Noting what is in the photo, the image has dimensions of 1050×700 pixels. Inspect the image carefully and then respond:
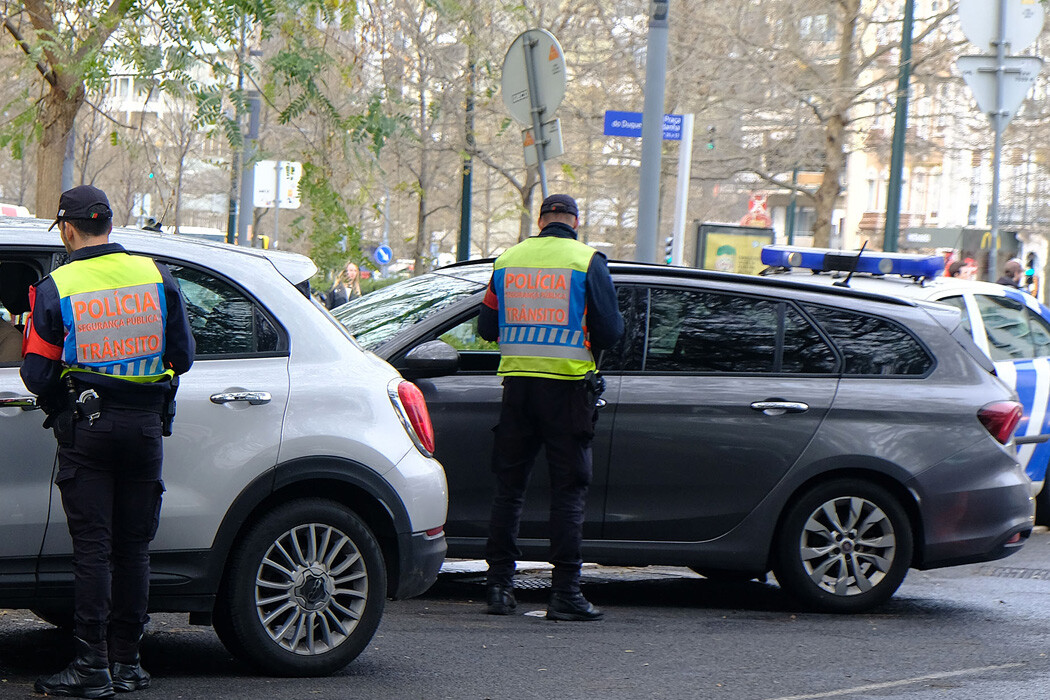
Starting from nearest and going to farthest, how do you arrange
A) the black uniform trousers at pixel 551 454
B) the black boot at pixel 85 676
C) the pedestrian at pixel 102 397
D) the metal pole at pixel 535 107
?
the pedestrian at pixel 102 397
the black boot at pixel 85 676
the black uniform trousers at pixel 551 454
the metal pole at pixel 535 107

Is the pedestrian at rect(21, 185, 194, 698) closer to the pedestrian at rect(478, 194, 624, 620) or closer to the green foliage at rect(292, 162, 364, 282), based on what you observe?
the pedestrian at rect(478, 194, 624, 620)

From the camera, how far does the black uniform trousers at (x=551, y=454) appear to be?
6.74 meters

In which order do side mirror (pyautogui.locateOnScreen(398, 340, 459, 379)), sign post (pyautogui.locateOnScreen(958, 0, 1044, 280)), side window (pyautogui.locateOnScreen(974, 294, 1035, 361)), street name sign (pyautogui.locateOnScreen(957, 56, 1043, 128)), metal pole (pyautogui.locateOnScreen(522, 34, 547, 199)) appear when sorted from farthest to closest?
street name sign (pyautogui.locateOnScreen(957, 56, 1043, 128)) < sign post (pyautogui.locateOnScreen(958, 0, 1044, 280)) < metal pole (pyautogui.locateOnScreen(522, 34, 547, 199)) < side window (pyautogui.locateOnScreen(974, 294, 1035, 361)) < side mirror (pyautogui.locateOnScreen(398, 340, 459, 379))

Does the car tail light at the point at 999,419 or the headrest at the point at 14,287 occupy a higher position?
the headrest at the point at 14,287

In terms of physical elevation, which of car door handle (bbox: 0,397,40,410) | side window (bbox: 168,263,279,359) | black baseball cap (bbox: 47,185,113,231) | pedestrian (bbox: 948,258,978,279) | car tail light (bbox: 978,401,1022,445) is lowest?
car tail light (bbox: 978,401,1022,445)

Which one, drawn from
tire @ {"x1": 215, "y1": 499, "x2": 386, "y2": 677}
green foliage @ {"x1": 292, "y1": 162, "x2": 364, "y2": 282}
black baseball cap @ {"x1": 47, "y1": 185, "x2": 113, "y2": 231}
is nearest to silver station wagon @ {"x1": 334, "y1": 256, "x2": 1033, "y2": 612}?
tire @ {"x1": 215, "y1": 499, "x2": 386, "y2": 677}

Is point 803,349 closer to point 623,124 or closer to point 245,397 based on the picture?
point 245,397

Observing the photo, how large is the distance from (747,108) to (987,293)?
473 inches

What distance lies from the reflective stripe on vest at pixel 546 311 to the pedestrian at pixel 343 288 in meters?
9.06

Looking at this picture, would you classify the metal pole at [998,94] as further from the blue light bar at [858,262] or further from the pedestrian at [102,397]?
the pedestrian at [102,397]

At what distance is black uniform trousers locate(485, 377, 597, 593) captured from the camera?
22.1 ft

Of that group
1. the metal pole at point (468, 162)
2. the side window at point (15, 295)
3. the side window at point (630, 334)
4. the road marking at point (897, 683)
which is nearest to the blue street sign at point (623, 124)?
the side window at point (630, 334)

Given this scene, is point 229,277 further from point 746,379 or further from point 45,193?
point 45,193

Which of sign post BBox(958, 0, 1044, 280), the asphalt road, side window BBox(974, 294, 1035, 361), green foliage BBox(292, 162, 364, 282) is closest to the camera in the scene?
the asphalt road
